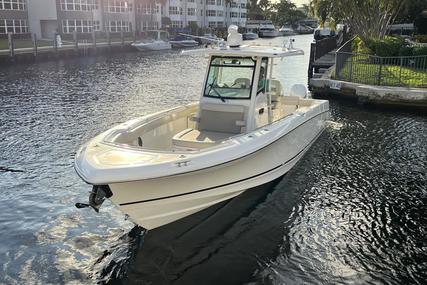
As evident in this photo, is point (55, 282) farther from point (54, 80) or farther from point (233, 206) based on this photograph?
point (54, 80)

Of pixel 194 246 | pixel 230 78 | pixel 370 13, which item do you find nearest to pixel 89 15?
pixel 370 13

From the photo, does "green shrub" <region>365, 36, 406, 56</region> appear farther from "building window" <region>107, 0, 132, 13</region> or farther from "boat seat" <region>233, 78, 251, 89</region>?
"building window" <region>107, 0, 132, 13</region>

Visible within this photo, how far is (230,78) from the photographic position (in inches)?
377

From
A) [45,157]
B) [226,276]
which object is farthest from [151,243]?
[45,157]

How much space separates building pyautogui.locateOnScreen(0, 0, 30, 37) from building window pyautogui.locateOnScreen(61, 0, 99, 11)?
4997 millimetres

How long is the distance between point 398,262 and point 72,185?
669 centimetres

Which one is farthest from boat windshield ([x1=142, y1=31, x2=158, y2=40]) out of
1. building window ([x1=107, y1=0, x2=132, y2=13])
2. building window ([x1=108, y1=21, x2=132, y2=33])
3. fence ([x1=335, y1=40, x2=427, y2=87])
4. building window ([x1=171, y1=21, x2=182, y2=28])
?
fence ([x1=335, y1=40, x2=427, y2=87])

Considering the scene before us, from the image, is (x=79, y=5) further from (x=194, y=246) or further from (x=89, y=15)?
(x=194, y=246)

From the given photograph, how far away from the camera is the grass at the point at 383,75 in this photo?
18.2 m

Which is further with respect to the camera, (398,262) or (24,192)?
(24,192)

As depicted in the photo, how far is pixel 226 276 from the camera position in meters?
6.29

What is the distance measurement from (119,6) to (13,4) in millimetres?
18163

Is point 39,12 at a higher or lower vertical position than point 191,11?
lower

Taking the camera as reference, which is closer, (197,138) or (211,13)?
(197,138)
